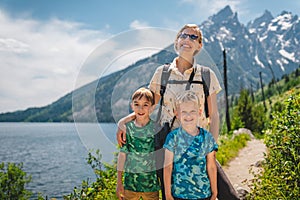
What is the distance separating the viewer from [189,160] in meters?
3.27

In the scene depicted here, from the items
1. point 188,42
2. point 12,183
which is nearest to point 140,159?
point 188,42

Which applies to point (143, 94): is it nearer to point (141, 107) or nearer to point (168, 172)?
point (141, 107)

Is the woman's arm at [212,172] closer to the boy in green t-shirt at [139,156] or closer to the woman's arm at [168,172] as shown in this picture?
the woman's arm at [168,172]

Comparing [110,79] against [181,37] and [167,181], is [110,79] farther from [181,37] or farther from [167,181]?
[167,181]

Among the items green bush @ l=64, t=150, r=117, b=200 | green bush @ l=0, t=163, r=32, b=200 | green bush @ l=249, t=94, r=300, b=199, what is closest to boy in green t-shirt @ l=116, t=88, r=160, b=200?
green bush @ l=64, t=150, r=117, b=200

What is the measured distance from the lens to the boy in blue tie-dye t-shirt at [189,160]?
3.24 meters

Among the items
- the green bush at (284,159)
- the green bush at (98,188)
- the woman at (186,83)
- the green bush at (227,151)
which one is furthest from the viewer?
the green bush at (227,151)

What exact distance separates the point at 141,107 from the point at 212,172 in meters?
0.90

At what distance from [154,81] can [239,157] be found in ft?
34.5

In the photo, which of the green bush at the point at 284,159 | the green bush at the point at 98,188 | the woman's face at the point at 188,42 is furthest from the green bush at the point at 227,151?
the woman's face at the point at 188,42

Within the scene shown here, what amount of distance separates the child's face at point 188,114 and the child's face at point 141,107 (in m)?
0.31

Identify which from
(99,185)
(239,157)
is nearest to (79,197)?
(99,185)

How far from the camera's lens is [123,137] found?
11.4ft

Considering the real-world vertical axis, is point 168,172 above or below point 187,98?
below
